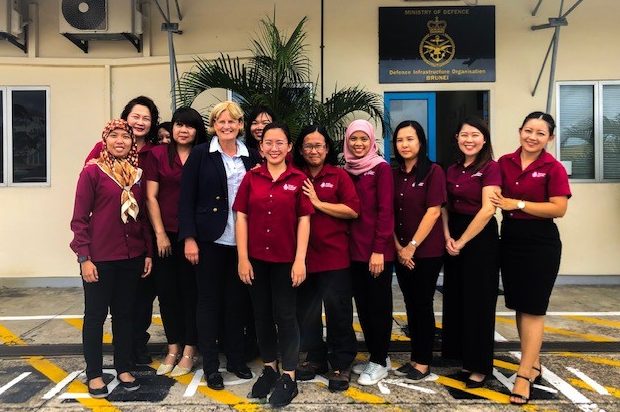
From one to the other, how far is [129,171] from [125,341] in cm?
122

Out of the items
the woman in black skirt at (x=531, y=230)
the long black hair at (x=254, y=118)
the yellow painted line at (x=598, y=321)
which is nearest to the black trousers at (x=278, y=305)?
the long black hair at (x=254, y=118)

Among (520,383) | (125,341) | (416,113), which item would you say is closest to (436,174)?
(520,383)

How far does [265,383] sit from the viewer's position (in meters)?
3.34

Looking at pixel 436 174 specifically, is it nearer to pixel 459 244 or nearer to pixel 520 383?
pixel 459 244

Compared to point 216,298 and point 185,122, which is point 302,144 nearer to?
point 185,122

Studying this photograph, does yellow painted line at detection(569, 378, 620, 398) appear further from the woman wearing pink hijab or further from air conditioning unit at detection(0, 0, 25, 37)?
air conditioning unit at detection(0, 0, 25, 37)

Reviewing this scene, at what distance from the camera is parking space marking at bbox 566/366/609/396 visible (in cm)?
338

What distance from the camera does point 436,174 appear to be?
339 cm

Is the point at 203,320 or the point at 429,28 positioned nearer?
the point at 203,320

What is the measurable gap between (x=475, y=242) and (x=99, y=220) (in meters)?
2.56

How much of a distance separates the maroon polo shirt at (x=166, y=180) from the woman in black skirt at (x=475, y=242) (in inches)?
77.9

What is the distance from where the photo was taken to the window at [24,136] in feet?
21.9

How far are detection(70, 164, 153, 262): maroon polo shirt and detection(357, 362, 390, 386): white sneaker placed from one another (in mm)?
1850

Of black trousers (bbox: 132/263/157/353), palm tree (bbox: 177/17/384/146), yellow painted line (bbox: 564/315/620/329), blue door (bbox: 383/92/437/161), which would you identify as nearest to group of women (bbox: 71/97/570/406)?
black trousers (bbox: 132/263/157/353)
